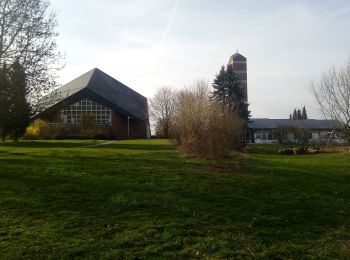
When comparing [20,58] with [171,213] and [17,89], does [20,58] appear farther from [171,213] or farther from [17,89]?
[171,213]

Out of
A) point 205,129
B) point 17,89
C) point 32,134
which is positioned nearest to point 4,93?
point 17,89

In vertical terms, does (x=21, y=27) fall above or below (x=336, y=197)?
above

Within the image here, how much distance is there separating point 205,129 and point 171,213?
36.0 ft

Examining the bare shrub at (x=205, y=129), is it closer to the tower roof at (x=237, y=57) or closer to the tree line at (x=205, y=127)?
the tree line at (x=205, y=127)

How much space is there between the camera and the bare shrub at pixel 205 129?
58.4 ft

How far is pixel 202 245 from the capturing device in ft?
25.2

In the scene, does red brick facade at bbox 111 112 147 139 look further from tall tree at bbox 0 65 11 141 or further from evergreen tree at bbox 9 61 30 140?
tall tree at bbox 0 65 11 141

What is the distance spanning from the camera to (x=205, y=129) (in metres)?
20.5

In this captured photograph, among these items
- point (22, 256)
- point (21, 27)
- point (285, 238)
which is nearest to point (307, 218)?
point (285, 238)

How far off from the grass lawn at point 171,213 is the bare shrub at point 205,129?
2349mm

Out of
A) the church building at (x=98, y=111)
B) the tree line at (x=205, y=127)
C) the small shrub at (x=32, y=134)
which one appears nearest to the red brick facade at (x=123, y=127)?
the church building at (x=98, y=111)

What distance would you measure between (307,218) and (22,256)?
5.82 metres

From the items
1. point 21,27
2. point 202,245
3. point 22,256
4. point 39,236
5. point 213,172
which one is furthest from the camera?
point 21,27

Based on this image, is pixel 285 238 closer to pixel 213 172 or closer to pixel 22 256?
pixel 22 256
